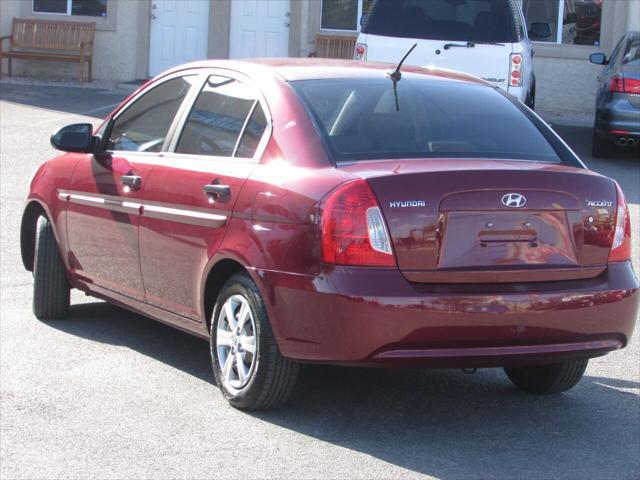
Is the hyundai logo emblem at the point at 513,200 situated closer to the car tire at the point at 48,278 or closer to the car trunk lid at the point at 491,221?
the car trunk lid at the point at 491,221

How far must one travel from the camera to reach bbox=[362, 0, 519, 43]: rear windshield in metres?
13.9

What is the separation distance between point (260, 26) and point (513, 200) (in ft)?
58.6

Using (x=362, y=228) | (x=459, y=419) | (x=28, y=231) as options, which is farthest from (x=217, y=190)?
(x=28, y=231)

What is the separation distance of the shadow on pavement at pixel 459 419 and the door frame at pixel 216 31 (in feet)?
52.0

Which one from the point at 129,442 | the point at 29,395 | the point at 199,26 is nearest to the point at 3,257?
the point at 29,395

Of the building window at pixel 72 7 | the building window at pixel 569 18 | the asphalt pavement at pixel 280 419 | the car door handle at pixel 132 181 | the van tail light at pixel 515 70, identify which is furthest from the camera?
the building window at pixel 72 7

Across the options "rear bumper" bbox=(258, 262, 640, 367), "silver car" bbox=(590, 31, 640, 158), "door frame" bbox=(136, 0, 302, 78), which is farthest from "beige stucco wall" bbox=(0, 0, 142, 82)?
"rear bumper" bbox=(258, 262, 640, 367)

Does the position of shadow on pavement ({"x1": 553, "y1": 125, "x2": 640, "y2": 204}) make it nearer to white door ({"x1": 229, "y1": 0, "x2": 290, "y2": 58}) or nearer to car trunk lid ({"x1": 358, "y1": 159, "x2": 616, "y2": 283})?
white door ({"x1": 229, "y1": 0, "x2": 290, "y2": 58})

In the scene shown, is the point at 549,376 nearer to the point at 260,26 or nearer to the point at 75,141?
the point at 75,141

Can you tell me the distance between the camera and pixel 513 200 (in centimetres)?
514

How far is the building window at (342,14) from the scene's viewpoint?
22.0 metres

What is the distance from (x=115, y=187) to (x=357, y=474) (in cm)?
242

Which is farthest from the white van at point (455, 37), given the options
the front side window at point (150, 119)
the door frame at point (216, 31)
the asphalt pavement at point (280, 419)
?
the door frame at point (216, 31)

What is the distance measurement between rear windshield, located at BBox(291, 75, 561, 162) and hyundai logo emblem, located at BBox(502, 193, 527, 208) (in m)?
0.42
